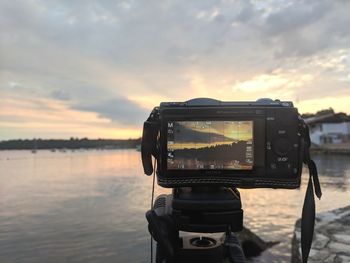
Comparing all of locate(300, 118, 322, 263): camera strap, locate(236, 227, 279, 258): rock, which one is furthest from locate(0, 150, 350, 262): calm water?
locate(300, 118, 322, 263): camera strap

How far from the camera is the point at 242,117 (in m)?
1.96

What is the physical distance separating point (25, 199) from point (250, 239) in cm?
1932

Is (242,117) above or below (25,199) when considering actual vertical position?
above

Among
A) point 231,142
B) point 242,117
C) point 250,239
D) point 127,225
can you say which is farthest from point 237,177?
point 127,225

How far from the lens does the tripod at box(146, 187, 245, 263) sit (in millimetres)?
1975

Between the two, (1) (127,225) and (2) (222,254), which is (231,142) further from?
(1) (127,225)

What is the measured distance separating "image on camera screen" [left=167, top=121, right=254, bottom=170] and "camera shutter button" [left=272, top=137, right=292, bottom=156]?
12cm

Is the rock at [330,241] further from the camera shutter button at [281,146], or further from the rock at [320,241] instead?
the camera shutter button at [281,146]

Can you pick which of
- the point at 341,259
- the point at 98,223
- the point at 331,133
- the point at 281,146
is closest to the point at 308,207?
the point at 281,146

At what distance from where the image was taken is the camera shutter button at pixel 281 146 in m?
1.96

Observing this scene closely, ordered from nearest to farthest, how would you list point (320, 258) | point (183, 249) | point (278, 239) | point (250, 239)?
point (183, 249), point (320, 258), point (250, 239), point (278, 239)

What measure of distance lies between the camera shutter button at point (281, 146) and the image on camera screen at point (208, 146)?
0.38ft

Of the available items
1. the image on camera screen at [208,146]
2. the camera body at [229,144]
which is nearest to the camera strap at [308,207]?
the camera body at [229,144]

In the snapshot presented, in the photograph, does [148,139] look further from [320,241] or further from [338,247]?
[320,241]
